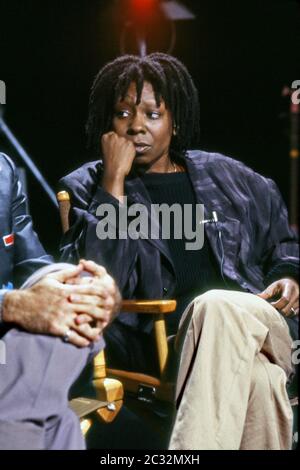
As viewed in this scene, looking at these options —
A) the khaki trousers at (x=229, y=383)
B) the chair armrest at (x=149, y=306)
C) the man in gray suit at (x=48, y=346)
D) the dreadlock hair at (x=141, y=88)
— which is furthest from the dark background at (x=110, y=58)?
the khaki trousers at (x=229, y=383)

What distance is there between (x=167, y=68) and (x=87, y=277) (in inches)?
29.7

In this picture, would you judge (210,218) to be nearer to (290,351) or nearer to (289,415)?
(290,351)

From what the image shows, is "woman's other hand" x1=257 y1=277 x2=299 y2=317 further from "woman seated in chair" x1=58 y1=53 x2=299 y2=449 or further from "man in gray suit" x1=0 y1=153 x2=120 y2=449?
"man in gray suit" x1=0 y1=153 x2=120 y2=449

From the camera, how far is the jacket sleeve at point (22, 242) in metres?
1.92

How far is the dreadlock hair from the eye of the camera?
6.56 ft

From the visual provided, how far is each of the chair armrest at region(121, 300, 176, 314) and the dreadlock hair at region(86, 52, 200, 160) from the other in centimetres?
47

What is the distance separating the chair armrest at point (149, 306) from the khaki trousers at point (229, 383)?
167mm

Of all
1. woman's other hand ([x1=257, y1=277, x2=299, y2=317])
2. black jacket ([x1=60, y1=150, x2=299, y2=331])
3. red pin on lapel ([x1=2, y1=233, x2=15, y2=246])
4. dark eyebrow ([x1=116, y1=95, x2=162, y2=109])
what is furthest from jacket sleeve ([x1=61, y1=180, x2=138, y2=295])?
woman's other hand ([x1=257, y1=277, x2=299, y2=317])

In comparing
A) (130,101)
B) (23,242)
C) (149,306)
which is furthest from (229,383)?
(130,101)

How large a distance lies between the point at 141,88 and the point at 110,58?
0.14m

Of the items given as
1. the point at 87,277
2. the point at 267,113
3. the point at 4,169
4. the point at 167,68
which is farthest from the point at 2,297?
the point at 267,113

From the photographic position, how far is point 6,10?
6.77 feet

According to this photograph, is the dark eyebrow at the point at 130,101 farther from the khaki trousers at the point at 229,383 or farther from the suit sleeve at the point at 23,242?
the khaki trousers at the point at 229,383

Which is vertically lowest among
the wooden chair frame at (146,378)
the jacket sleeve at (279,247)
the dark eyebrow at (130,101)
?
the wooden chair frame at (146,378)
